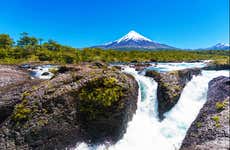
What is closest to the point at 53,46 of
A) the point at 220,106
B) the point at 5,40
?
the point at 5,40

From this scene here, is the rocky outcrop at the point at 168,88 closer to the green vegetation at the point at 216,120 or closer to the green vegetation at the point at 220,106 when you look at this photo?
the green vegetation at the point at 220,106

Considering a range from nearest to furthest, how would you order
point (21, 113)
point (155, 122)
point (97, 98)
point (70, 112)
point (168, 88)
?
1. point (21, 113)
2. point (70, 112)
3. point (97, 98)
4. point (155, 122)
5. point (168, 88)

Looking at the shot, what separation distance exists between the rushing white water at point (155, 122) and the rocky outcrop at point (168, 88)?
432 millimetres

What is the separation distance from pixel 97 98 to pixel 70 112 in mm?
1992

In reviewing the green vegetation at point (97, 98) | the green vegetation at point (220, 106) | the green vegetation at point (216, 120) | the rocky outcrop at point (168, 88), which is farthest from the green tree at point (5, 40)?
the green vegetation at point (216, 120)

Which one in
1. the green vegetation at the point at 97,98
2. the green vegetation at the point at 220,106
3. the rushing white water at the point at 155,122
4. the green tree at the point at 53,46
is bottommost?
the rushing white water at the point at 155,122

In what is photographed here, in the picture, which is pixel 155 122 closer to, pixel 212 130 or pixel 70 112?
pixel 212 130

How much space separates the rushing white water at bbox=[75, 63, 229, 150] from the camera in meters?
13.8

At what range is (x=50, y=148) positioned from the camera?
1241cm

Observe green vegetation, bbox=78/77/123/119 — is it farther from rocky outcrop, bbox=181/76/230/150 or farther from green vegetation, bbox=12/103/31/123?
rocky outcrop, bbox=181/76/230/150

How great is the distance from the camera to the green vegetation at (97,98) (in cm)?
1370

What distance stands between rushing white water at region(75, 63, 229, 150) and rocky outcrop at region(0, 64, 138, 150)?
3.44 feet

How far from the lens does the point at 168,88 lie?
18.4m

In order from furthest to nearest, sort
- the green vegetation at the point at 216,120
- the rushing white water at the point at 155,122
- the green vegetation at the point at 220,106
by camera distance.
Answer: the rushing white water at the point at 155,122 < the green vegetation at the point at 220,106 < the green vegetation at the point at 216,120
